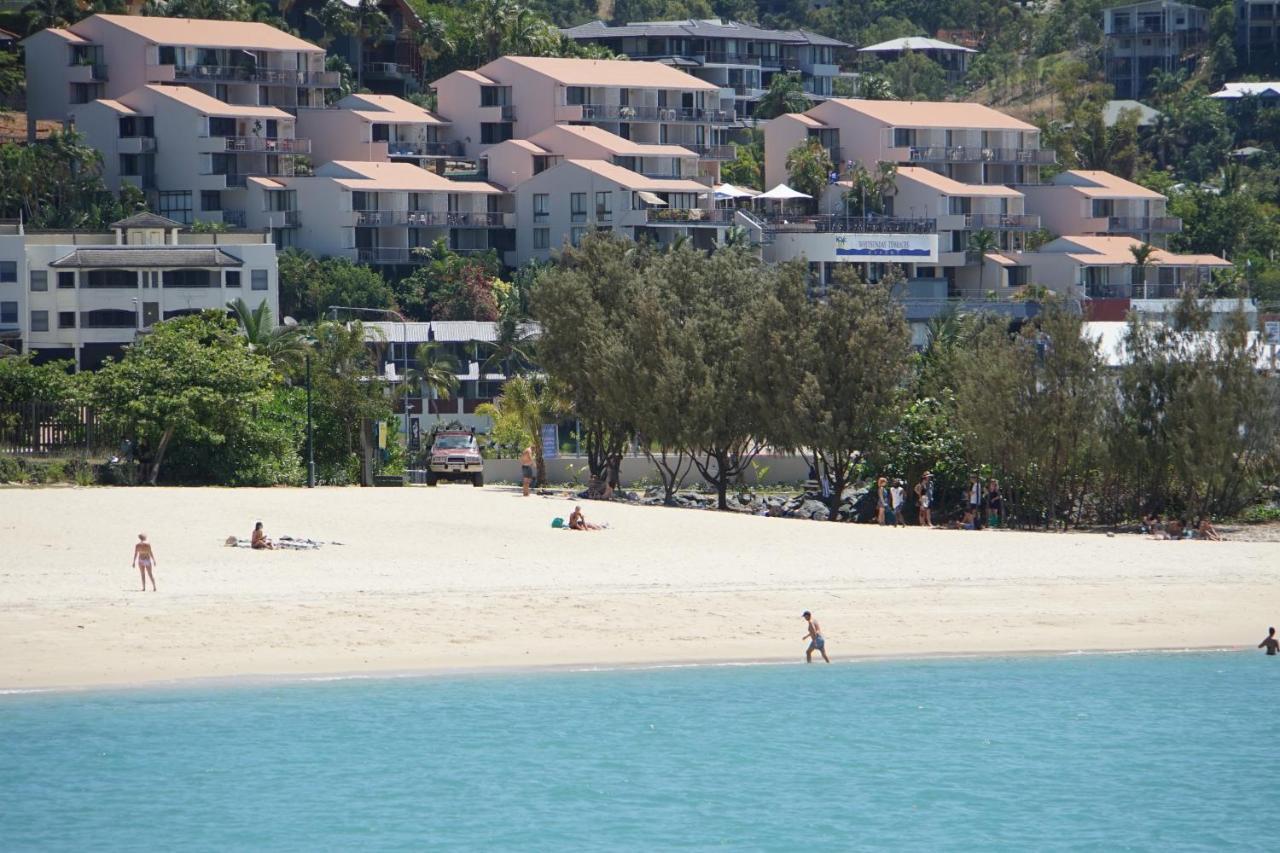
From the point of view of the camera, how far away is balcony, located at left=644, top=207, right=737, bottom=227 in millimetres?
103500

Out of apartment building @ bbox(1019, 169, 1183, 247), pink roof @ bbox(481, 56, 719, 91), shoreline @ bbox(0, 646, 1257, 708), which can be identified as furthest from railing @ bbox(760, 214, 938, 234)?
shoreline @ bbox(0, 646, 1257, 708)

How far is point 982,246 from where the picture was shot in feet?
372

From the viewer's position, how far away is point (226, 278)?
7938 centimetres

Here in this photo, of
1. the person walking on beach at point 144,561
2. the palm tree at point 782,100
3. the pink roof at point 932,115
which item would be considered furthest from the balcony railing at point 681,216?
the person walking on beach at point 144,561

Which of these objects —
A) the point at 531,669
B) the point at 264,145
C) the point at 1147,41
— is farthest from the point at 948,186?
the point at 531,669

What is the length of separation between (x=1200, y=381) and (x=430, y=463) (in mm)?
19603

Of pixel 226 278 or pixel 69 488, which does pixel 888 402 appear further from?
pixel 226 278

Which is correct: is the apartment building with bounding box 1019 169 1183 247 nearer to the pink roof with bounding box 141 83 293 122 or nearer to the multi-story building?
the multi-story building

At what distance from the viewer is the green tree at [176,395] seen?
47750 millimetres

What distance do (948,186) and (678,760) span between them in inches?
3438

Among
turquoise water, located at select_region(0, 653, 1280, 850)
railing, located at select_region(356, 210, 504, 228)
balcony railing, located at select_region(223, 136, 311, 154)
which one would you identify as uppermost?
balcony railing, located at select_region(223, 136, 311, 154)

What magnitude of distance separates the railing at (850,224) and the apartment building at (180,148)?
26.0m

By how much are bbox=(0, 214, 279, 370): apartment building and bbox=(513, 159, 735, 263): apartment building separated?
85.6 feet

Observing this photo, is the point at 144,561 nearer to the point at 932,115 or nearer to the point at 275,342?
the point at 275,342
